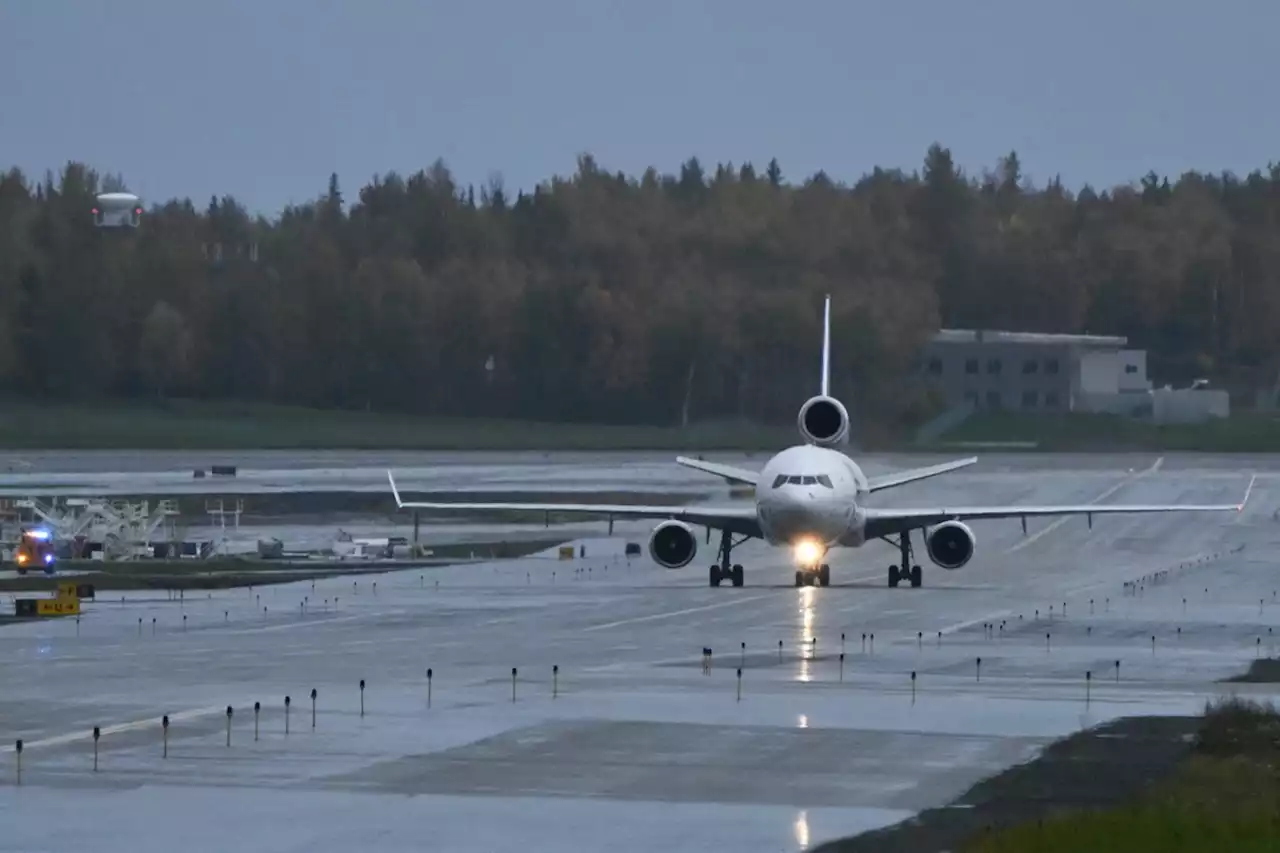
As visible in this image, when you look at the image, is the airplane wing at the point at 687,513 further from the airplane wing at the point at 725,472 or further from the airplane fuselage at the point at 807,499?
the airplane wing at the point at 725,472

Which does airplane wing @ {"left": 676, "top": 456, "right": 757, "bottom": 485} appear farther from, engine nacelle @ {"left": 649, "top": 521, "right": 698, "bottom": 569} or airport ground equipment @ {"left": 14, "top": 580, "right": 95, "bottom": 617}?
airport ground equipment @ {"left": 14, "top": 580, "right": 95, "bottom": 617}

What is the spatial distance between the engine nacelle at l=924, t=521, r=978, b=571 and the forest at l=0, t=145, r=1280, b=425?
44.9 m

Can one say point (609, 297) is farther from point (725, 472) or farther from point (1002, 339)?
point (725, 472)

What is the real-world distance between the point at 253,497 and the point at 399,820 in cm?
6356

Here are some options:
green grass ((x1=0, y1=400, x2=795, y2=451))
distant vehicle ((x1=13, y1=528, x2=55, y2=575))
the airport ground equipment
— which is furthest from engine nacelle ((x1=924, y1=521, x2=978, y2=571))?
green grass ((x1=0, y1=400, x2=795, y2=451))

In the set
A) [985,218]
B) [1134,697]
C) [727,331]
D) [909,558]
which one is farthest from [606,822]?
[985,218]

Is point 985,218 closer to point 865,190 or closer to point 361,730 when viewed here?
point 865,190

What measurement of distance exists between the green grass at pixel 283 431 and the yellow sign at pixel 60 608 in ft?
205

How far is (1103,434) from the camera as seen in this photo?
105m

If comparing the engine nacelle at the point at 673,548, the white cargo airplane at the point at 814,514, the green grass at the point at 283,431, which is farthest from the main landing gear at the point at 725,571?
the green grass at the point at 283,431

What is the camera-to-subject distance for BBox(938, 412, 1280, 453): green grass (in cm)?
10281

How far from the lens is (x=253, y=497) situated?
84750 millimetres

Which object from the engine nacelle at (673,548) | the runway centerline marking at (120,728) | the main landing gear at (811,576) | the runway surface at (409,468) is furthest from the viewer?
the runway surface at (409,468)

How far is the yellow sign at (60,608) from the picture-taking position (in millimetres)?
45250
